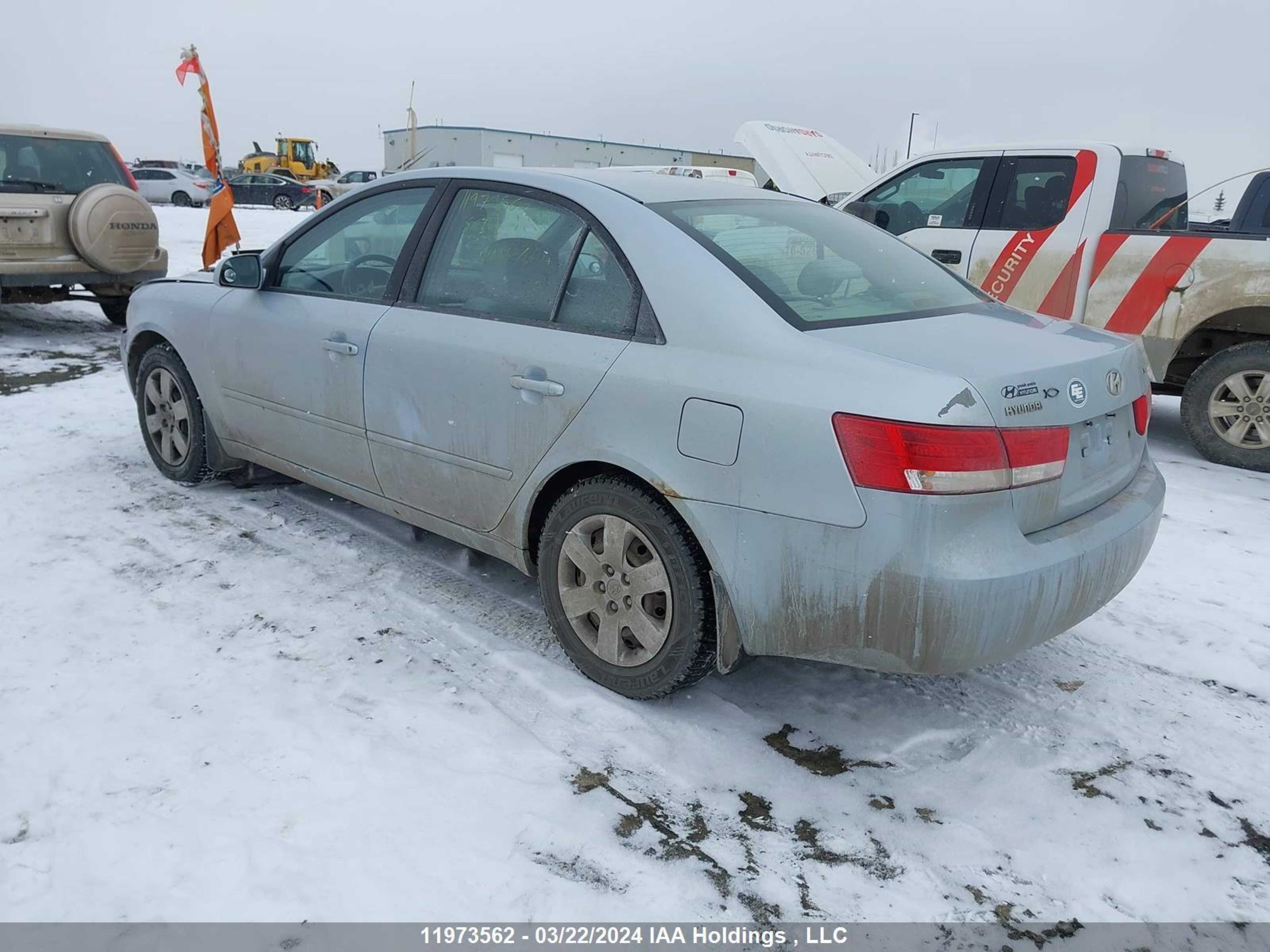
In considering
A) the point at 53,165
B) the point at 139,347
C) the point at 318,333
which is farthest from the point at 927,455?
the point at 53,165

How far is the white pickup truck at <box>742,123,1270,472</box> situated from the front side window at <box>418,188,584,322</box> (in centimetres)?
343

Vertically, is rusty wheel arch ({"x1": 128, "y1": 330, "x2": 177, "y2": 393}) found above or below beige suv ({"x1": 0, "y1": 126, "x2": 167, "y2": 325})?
below

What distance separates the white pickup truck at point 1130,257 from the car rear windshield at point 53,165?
22.0ft

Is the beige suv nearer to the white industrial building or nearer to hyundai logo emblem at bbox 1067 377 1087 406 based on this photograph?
hyundai logo emblem at bbox 1067 377 1087 406

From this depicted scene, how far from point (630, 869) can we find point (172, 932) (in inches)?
39.7

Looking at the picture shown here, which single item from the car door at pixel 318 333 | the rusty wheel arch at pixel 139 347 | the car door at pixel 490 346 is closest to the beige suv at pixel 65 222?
the rusty wheel arch at pixel 139 347

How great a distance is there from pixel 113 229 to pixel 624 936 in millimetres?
8061

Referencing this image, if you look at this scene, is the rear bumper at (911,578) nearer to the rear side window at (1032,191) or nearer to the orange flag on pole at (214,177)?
the rear side window at (1032,191)

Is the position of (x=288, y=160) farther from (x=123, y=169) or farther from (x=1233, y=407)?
(x=1233, y=407)

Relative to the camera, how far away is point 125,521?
427cm

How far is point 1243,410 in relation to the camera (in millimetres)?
5676

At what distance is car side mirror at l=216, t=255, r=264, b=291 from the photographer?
3994 millimetres

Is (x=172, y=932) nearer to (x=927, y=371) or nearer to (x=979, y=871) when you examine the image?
(x=979, y=871)

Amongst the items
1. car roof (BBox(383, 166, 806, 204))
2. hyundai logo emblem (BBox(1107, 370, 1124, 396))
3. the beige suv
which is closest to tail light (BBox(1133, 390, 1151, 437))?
hyundai logo emblem (BBox(1107, 370, 1124, 396))
